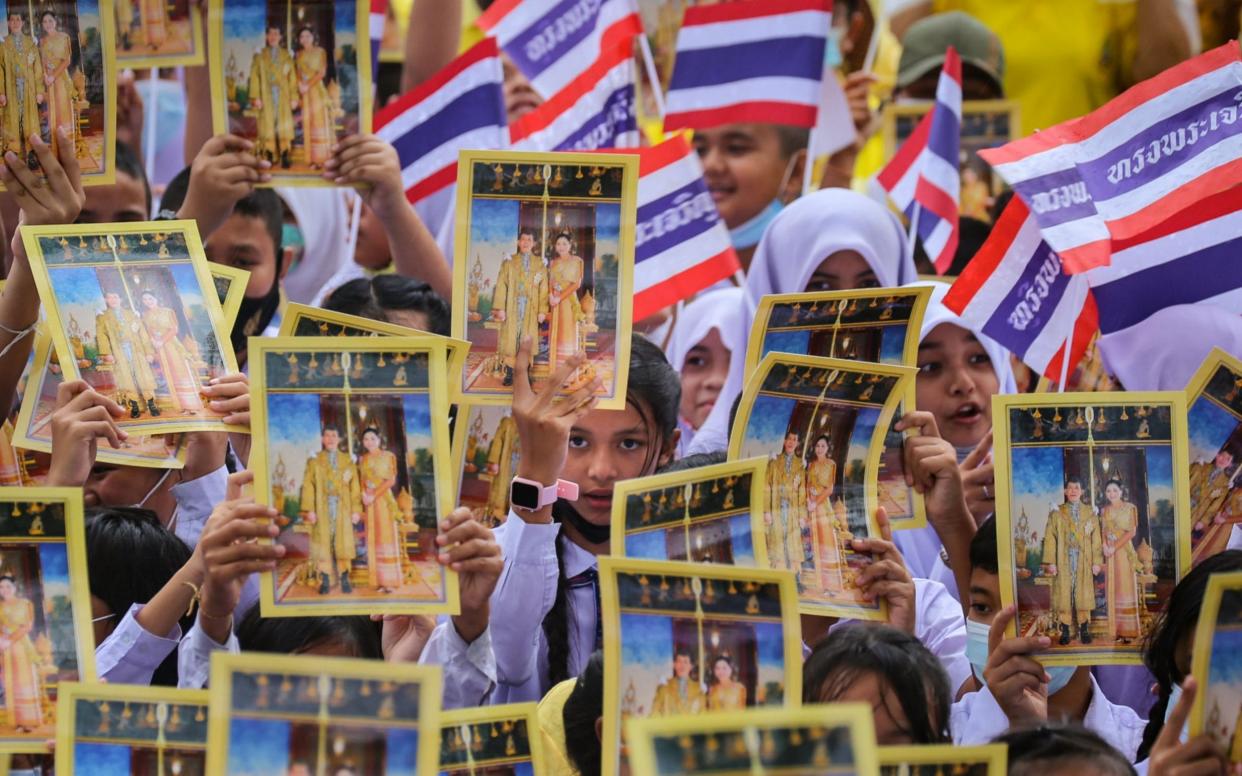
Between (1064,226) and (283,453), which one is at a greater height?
(1064,226)

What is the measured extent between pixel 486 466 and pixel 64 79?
51.4 inches

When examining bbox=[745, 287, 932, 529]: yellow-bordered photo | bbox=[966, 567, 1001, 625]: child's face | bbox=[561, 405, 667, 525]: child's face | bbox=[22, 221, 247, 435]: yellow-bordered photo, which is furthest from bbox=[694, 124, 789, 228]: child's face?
bbox=[22, 221, 247, 435]: yellow-bordered photo

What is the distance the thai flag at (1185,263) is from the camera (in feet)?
14.1

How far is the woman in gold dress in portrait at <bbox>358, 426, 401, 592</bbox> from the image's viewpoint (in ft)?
9.57

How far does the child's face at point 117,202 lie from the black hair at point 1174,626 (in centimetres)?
303

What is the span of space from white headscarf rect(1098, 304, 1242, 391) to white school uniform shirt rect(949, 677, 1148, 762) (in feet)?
2.99

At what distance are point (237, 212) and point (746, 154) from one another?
2128 mm

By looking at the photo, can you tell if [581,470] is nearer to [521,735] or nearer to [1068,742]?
[521,735]

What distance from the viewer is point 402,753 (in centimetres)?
245

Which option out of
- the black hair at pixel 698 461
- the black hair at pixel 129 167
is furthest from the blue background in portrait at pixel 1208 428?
the black hair at pixel 129 167

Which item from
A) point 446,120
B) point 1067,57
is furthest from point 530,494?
point 1067,57

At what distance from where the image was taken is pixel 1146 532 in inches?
127

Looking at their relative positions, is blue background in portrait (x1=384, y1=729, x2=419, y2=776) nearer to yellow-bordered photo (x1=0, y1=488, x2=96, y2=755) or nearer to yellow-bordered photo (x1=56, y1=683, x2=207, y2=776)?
yellow-bordered photo (x1=56, y1=683, x2=207, y2=776)

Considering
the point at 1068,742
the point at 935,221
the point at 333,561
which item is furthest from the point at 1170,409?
the point at 935,221
